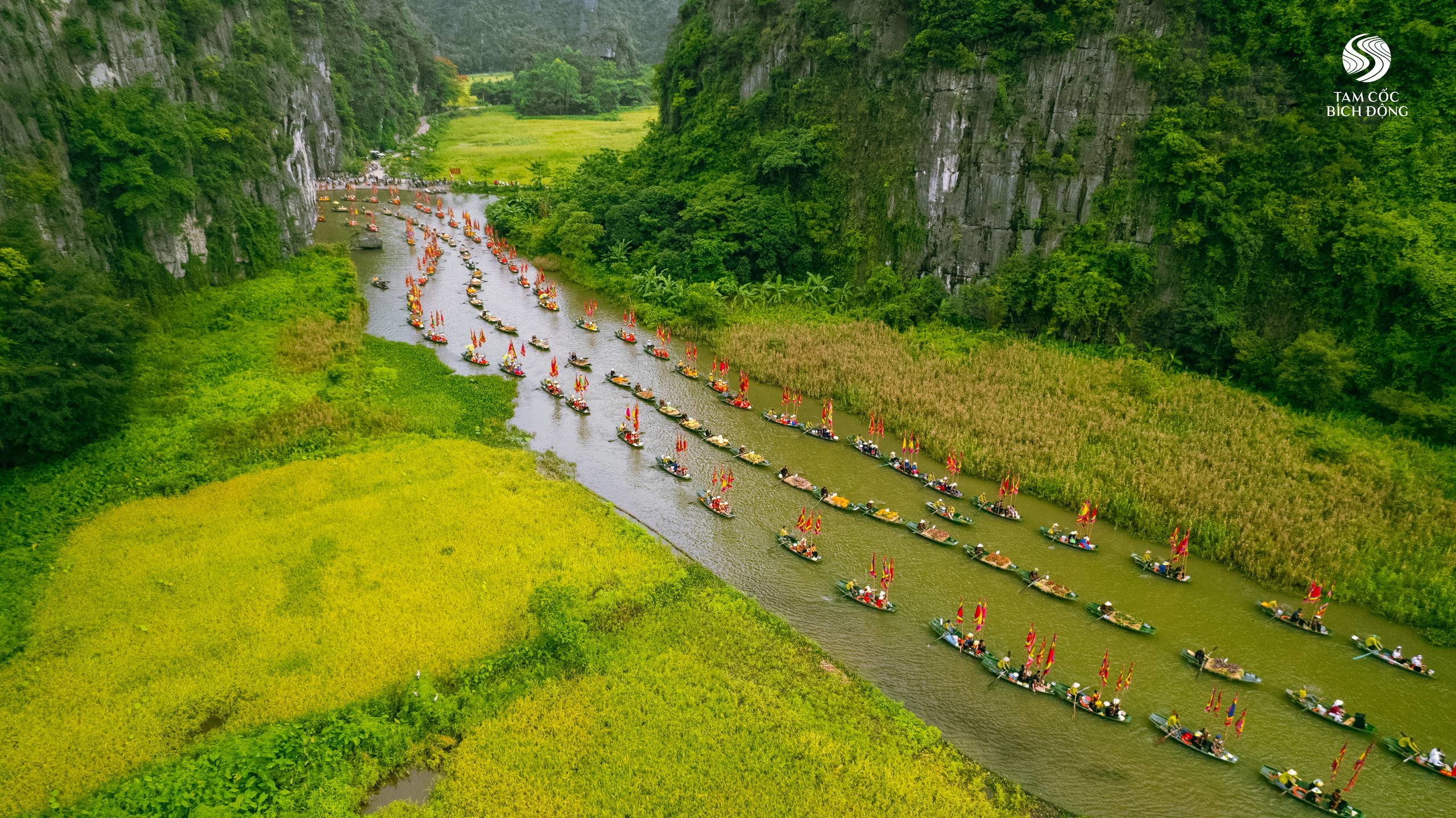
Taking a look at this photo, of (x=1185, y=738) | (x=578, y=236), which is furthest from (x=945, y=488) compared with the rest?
(x=578, y=236)

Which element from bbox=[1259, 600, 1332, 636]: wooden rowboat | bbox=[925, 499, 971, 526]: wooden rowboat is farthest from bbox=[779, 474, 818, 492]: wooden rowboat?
bbox=[1259, 600, 1332, 636]: wooden rowboat

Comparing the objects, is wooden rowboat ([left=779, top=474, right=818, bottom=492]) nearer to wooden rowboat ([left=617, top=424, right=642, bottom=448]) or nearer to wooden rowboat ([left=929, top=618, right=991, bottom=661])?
wooden rowboat ([left=617, top=424, right=642, bottom=448])

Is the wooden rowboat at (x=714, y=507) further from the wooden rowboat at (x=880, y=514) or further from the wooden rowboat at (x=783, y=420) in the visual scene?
the wooden rowboat at (x=783, y=420)

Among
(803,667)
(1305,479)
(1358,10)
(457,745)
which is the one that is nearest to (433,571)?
(457,745)

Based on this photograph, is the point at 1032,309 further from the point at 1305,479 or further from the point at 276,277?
the point at 276,277

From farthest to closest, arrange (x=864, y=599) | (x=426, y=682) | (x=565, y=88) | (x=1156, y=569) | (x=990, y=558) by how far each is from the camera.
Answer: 1. (x=565, y=88)
2. (x=990, y=558)
3. (x=1156, y=569)
4. (x=864, y=599)
5. (x=426, y=682)

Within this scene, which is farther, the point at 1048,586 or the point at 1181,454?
the point at 1181,454

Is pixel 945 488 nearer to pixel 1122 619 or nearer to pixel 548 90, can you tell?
pixel 1122 619

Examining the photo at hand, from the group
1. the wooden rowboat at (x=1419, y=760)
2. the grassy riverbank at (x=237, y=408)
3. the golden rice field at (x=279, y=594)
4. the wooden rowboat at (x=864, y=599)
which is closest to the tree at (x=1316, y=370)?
the wooden rowboat at (x=1419, y=760)
